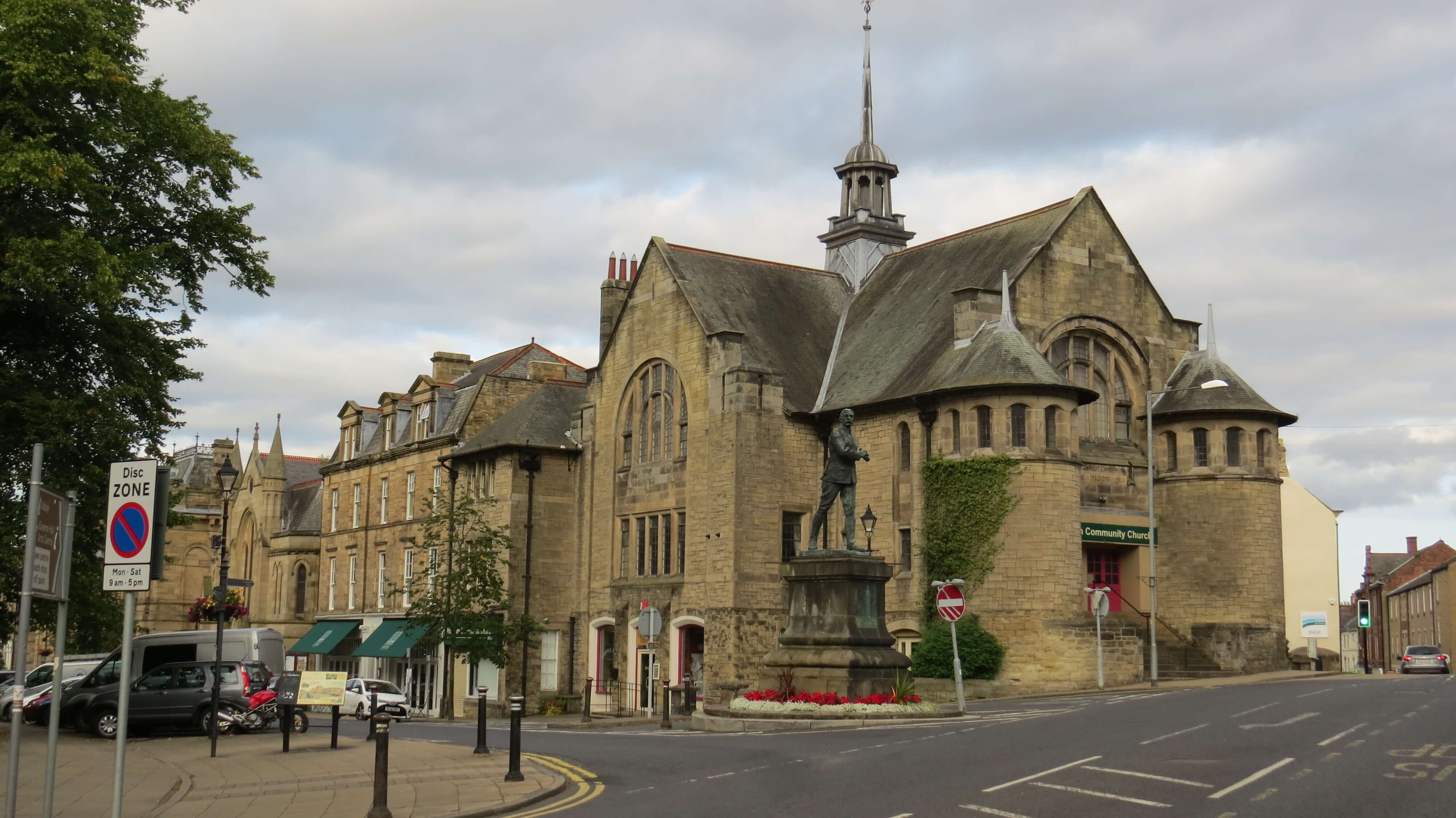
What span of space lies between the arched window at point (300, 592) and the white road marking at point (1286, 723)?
5015 cm

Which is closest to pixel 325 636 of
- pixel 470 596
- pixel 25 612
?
pixel 470 596

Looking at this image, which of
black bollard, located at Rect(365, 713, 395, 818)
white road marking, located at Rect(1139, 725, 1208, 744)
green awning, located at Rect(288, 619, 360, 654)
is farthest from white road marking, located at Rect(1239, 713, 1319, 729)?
green awning, located at Rect(288, 619, 360, 654)

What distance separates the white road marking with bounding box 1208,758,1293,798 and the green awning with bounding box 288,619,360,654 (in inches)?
1846

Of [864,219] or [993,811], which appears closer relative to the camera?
[993,811]

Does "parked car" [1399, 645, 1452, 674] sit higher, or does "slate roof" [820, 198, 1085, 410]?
"slate roof" [820, 198, 1085, 410]

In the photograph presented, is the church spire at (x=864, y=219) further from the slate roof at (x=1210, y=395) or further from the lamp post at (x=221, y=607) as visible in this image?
the lamp post at (x=221, y=607)

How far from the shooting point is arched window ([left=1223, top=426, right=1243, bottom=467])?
39188mm

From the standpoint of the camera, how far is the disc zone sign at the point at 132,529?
37.8 ft

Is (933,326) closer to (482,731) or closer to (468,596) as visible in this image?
(468,596)

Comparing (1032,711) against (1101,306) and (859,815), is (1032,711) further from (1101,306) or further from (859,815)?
(1101,306)

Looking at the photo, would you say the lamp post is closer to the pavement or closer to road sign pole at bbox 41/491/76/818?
the pavement

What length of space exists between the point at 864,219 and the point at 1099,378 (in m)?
11.2

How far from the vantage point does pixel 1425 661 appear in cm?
4659

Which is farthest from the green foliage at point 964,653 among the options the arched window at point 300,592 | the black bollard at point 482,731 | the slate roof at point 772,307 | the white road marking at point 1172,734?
the arched window at point 300,592
